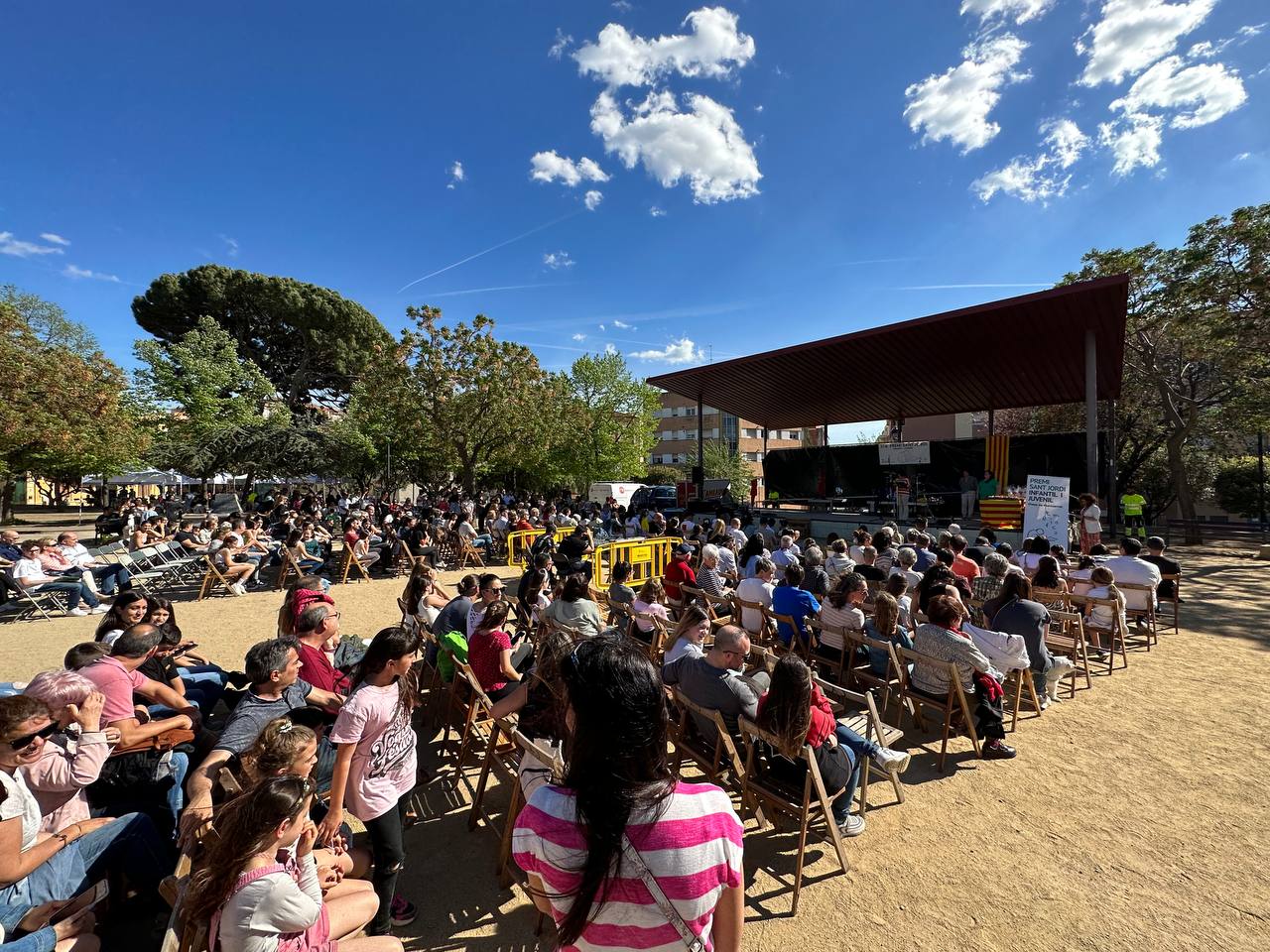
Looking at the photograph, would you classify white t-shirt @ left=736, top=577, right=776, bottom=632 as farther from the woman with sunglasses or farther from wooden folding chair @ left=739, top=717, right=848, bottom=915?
the woman with sunglasses

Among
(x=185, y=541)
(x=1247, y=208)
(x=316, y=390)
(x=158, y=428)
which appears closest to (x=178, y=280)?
(x=316, y=390)

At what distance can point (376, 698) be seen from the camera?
2379 millimetres

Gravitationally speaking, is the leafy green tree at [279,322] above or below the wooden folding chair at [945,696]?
above

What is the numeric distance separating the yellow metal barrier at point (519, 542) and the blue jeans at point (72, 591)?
731 centimetres

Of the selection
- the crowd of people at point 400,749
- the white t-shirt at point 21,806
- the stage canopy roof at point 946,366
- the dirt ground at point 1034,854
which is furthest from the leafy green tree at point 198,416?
the white t-shirt at point 21,806

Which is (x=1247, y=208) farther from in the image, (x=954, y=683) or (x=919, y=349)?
(x=954, y=683)

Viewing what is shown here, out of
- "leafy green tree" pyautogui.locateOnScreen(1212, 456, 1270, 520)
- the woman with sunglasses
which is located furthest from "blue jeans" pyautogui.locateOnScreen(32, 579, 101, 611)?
"leafy green tree" pyautogui.locateOnScreen(1212, 456, 1270, 520)

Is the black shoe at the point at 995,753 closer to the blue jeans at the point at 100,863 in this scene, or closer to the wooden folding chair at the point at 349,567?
the blue jeans at the point at 100,863

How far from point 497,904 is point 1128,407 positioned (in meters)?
26.5

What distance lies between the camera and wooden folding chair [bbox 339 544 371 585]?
436 inches

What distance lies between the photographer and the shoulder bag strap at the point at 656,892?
1045 millimetres

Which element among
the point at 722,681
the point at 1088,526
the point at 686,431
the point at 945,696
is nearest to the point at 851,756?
the point at 722,681

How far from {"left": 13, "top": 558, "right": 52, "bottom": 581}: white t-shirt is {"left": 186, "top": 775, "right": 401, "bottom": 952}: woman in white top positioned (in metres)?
10.7

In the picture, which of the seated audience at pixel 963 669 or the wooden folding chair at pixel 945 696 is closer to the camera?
the wooden folding chair at pixel 945 696
